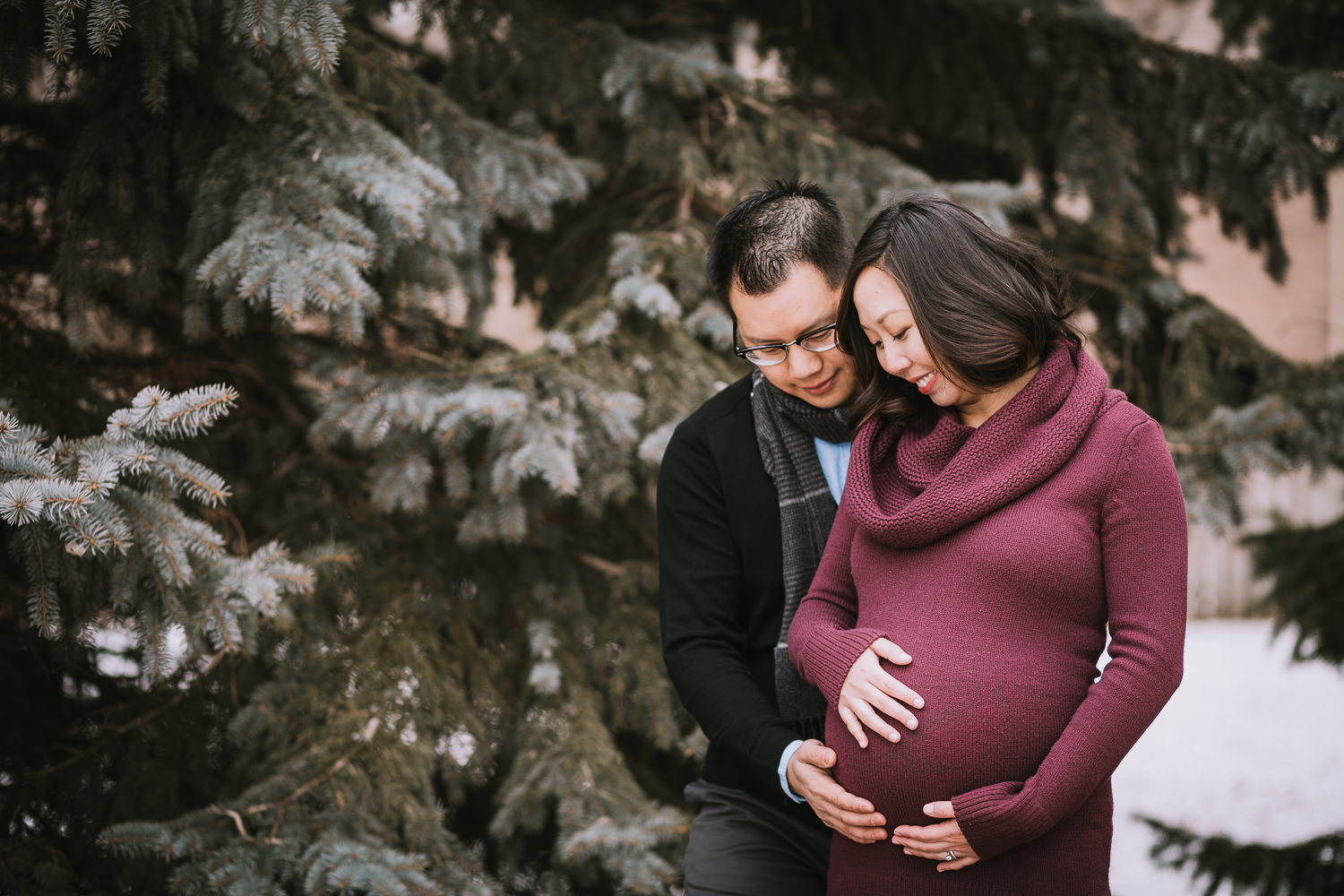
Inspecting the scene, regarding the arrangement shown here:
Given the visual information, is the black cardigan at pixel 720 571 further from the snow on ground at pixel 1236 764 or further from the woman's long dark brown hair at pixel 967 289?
the snow on ground at pixel 1236 764

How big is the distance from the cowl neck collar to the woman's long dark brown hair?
60mm

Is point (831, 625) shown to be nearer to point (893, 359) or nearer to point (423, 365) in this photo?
point (893, 359)

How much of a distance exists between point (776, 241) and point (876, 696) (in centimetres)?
85

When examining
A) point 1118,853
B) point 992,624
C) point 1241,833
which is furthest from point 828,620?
point 1241,833

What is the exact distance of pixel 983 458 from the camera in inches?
55.5

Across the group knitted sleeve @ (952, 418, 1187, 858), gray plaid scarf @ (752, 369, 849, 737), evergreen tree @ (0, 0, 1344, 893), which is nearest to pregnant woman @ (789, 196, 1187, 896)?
knitted sleeve @ (952, 418, 1187, 858)

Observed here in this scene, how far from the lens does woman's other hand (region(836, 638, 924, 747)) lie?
1399 mm

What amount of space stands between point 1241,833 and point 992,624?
5.36 meters

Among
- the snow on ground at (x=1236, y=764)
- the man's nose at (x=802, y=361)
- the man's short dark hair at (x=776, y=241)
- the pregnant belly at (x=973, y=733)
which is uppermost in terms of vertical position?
the man's short dark hair at (x=776, y=241)

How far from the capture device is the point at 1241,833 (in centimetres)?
543

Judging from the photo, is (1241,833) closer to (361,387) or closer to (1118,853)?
(1118,853)

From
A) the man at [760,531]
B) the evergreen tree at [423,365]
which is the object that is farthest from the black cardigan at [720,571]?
the evergreen tree at [423,365]

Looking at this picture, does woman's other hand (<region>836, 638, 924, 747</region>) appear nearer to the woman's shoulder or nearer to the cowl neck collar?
the cowl neck collar

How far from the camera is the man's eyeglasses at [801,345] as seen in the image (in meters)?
1.74
